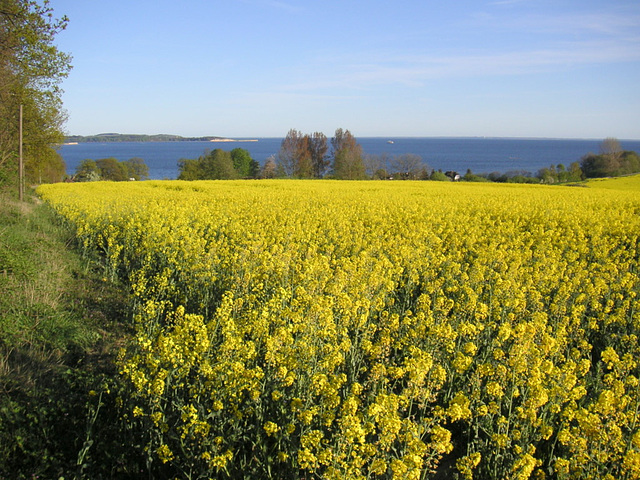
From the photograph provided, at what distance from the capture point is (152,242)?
9.88 m

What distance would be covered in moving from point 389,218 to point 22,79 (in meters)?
19.0

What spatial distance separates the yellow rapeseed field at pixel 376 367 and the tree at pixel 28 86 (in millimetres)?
6124

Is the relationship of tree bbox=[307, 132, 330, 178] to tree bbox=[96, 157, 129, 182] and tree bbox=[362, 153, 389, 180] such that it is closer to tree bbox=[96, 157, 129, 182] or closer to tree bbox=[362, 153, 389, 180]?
tree bbox=[362, 153, 389, 180]

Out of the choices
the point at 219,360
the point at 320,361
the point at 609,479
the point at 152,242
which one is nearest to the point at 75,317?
the point at 152,242

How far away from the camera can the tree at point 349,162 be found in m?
69.6

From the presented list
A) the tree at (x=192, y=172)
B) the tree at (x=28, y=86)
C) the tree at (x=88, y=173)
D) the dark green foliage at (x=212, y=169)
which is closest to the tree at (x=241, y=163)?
the dark green foliage at (x=212, y=169)

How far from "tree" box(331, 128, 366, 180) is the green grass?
61.0m

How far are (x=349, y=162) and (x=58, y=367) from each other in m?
66.9

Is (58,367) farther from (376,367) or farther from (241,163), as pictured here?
(241,163)

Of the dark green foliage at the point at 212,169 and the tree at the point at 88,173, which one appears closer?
the tree at the point at 88,173

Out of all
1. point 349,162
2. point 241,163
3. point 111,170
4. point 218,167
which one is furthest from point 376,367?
point 111,170

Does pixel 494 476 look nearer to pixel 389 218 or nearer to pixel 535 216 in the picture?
pixel 389 218

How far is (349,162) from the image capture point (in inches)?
2778

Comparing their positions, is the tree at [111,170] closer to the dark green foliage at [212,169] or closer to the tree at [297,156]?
the dark green foliage at [212,169]
